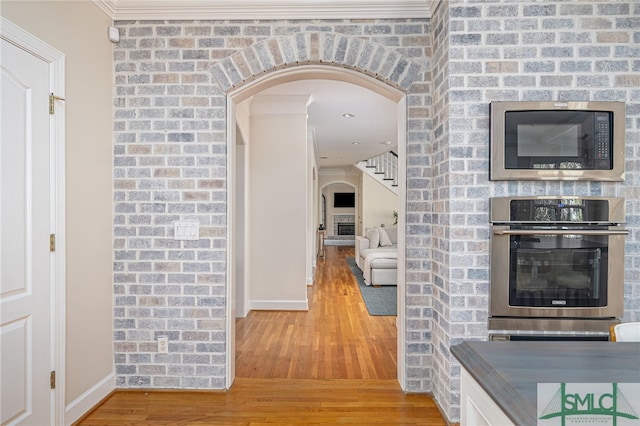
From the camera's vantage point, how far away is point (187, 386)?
8.44 ft

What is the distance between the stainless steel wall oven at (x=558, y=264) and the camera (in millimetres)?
2111

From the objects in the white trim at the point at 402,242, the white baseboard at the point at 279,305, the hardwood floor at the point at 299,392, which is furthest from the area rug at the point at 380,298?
the white trim at the point at 402,242

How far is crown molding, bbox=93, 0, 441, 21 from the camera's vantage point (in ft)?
8.14

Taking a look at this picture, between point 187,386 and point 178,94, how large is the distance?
2.08 meters

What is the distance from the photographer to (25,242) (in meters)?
1.88

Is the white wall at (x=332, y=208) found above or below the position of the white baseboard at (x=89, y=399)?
above

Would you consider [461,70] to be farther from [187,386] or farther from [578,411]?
[187,386]

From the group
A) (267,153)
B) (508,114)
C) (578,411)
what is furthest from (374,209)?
(578,411)

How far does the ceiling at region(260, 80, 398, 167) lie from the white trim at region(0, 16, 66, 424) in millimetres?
2593

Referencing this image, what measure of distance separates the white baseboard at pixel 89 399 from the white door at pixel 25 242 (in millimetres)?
142

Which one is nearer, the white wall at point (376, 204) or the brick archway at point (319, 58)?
the brick archway at point (319, 58)

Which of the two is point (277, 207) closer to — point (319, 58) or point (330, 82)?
point (330, 82)

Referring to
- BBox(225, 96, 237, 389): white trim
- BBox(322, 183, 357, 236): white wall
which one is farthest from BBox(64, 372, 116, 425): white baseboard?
BBox(322, 183, 357, 236): white wall

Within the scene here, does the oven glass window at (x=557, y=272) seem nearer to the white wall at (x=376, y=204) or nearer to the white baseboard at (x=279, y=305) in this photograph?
the white baseboard at (x=279, y=305)
